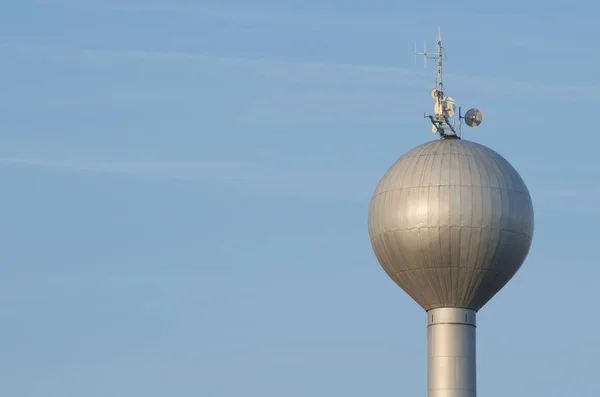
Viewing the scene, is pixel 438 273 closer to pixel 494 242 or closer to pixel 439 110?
pixel 494 242

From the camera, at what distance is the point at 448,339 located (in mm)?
103750

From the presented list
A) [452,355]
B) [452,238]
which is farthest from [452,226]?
[452,355]

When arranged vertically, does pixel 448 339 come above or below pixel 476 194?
below

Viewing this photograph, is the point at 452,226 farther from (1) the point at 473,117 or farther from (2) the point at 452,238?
(1) the point at 473,117

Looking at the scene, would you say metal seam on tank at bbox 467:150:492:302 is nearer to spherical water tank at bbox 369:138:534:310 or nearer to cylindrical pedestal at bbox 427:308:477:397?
spherical water tank at bbox 369:138:534:310

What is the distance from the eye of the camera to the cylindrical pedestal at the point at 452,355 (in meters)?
103

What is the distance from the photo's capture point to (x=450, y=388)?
10331 cm

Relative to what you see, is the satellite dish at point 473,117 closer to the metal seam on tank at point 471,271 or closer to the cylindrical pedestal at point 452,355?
the metal seam on tank at point 471,271

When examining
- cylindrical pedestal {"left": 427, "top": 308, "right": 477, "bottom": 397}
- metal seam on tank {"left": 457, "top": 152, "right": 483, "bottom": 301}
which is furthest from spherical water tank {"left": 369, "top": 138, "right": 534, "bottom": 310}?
cylindrical pedestal {"left": 427, "top": 308, "right": 477, "bottom": 397}

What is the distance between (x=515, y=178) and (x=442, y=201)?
4670mm

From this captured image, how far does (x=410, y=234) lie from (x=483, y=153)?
20.6 feet

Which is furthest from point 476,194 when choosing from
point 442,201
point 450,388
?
point 450,388

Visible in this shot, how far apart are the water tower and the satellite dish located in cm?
341

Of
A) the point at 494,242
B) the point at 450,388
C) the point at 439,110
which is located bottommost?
the point at 450,388
